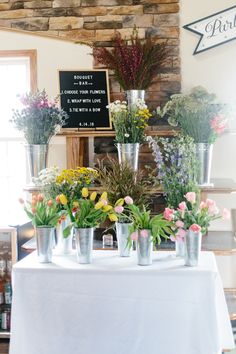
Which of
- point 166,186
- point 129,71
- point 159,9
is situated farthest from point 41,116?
point 159,9

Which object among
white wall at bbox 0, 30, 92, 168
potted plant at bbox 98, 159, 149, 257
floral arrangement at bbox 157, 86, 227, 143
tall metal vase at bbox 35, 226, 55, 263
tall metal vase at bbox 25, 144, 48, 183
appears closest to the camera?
tall metal vase at bbox 35, 226, 55, 263

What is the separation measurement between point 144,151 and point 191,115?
0.74 m

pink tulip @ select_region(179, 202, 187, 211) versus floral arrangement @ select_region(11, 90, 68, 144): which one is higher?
floral arrangement @ select_region(11, 90, 68, 144)

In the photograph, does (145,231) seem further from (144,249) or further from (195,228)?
(195,228)

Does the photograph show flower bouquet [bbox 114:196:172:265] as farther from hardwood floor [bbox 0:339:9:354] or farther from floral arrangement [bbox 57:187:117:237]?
hardwood floor [bbox 0:339:9:354]

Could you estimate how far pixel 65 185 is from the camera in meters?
2.69

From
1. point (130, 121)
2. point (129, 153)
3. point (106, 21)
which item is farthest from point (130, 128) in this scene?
point (106, 21)

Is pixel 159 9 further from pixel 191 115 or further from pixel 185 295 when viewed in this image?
pixel 185 295

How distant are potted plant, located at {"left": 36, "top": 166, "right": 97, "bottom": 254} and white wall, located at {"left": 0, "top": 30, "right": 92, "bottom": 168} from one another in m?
1.15

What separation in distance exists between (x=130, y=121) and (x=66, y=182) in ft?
2.29

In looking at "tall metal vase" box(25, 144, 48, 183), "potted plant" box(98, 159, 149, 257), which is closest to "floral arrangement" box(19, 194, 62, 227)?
"potted plant" box(98, 159, 149, 257)

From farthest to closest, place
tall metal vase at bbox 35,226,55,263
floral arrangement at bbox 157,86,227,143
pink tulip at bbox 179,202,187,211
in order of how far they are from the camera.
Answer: floral arrangement at bbox 157,86,227,143
tall metal vase at bbox 35,226,55,263
pink tulip at bbox 179,202,187,211

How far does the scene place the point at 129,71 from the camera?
11.7 feet

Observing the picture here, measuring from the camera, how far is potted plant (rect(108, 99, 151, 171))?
3117 mm
